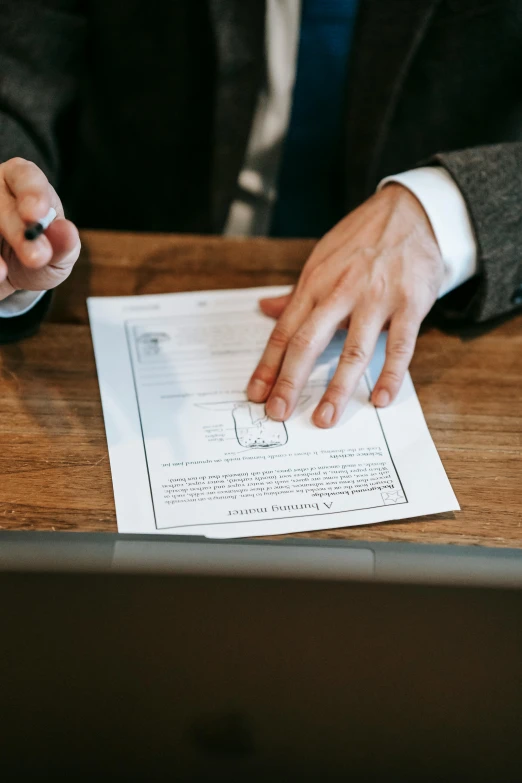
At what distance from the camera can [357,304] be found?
70 cm

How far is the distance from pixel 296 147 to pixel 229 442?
2.01ft

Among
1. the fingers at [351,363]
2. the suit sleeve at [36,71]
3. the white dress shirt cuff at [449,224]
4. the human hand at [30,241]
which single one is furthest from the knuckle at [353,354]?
the suit sleeve at [36,71]

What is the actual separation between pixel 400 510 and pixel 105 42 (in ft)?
2.45

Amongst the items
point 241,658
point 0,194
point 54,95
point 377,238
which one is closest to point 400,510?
point 241,658

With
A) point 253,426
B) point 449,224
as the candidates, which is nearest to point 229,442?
point 253,426

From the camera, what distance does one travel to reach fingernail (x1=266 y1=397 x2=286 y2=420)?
2.07ft

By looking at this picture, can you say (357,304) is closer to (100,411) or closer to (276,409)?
(276,409)

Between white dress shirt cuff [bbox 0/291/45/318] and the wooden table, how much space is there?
Answer: 30mm

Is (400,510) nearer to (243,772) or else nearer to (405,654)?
(405,654)

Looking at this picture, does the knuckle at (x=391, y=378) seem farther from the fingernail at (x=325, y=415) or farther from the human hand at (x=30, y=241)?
the human hand at (x=30, y=241)

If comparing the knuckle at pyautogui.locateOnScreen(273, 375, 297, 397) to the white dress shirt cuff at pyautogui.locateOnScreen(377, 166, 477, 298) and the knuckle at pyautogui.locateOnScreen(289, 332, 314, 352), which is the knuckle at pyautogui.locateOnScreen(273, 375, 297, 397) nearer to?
the knuckle at pyautogui.locateOnScreen(289, 332, 314, 352)

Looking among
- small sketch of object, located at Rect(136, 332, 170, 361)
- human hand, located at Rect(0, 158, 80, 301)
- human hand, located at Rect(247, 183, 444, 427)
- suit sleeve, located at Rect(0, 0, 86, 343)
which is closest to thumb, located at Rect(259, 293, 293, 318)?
human hand, located at Rect(247, 183, 444, 427)

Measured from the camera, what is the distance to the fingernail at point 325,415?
0.63 meters

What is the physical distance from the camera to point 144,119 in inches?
39.9
